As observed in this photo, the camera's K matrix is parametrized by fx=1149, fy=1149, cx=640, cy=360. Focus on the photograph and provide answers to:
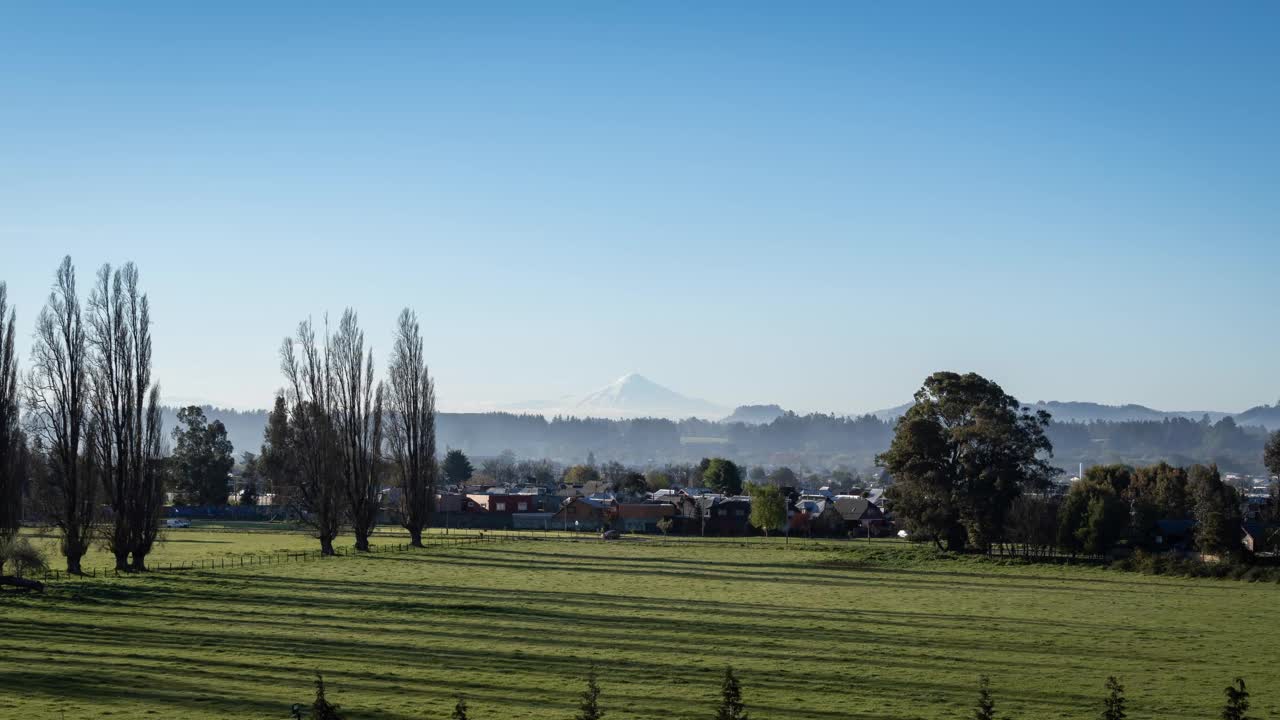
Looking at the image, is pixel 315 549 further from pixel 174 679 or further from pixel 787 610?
pixel 174 679

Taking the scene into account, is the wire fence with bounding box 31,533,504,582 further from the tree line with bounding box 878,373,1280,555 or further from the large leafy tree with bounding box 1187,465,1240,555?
the large leafy tree with bounding box 1187,465,1240,555

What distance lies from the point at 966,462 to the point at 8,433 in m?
50.5

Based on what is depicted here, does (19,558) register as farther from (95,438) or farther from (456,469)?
(456,469)

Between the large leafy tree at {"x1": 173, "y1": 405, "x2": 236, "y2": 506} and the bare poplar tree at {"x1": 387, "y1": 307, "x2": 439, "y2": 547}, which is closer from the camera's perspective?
the bare poplar tree at {"x1": 387, "y1": 307, "x2": 439, "y2": 547}

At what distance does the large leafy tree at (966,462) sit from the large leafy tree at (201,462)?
68955mm

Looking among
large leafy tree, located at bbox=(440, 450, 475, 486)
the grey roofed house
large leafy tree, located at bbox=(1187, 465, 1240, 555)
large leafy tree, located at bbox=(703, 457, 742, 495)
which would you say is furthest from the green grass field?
large leafy tree, located at bbox=(440, 450, 475, 486)

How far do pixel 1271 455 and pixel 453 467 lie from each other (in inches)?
4589

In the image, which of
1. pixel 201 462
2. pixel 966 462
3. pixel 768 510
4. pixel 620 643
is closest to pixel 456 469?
pixel 201 462

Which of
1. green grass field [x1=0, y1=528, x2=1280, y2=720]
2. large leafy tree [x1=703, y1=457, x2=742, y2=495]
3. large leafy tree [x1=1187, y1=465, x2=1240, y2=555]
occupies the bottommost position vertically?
green grass field [x1=0, y1=528, x2=1280, y2=720]

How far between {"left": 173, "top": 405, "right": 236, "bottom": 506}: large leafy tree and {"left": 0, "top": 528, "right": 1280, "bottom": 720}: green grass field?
62.3 m

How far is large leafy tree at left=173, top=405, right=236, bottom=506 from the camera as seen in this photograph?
111 meters

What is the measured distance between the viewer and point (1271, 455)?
3415 inches

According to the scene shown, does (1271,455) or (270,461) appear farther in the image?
(270,461)

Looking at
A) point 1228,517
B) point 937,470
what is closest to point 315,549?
point 937,470
